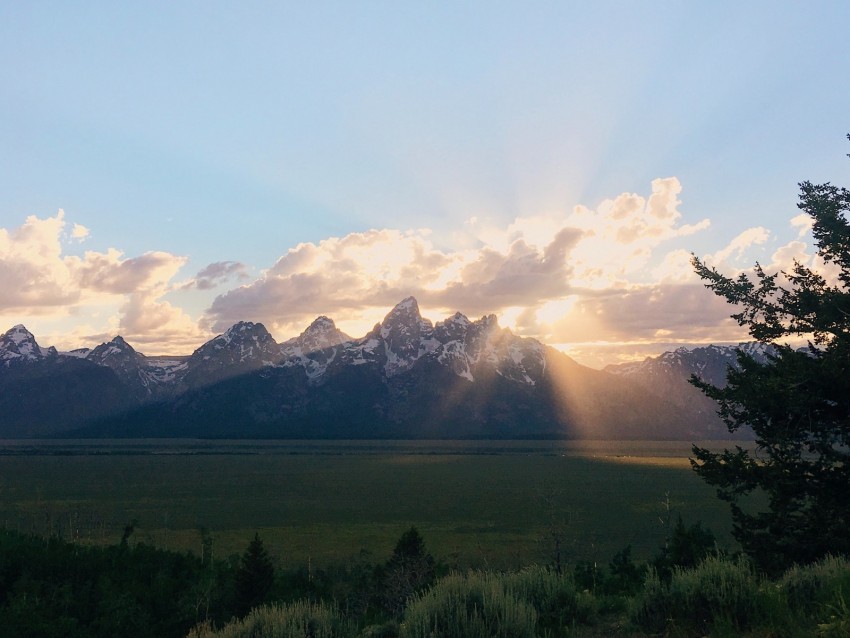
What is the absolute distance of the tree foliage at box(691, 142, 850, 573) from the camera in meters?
16.1

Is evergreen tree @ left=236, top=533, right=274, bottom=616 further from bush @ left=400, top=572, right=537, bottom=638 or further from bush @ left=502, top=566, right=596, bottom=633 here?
bush @ left=400, top=572, right=537, bottom=638

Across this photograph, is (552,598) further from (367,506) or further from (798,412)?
(367,506)

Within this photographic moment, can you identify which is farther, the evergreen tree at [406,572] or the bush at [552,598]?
the evergreen tree at [406,572]

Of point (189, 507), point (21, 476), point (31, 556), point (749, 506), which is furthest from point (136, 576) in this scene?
point (21, 476)

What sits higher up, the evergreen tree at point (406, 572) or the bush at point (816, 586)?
the bush at point (816, 586)

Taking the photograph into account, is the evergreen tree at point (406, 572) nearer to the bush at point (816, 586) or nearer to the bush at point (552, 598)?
the bush at point (552, 598)

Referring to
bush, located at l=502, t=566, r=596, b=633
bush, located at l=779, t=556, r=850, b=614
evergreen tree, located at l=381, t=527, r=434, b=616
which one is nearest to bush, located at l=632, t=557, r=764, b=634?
bush, located at l=779, t=556, r=850, b=614

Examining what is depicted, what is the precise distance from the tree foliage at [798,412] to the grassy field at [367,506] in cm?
→ 3053

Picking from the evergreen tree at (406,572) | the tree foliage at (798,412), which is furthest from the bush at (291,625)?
the evergreen tree at (406,572)

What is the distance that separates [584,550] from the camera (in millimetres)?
56500

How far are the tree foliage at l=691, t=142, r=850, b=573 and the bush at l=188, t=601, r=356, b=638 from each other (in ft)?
37.7

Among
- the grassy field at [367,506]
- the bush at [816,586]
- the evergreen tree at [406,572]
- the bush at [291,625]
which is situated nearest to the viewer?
the bush at [816,586]

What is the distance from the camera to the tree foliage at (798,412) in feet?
52.7

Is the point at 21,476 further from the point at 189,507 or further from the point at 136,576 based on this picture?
the point at 136,576
